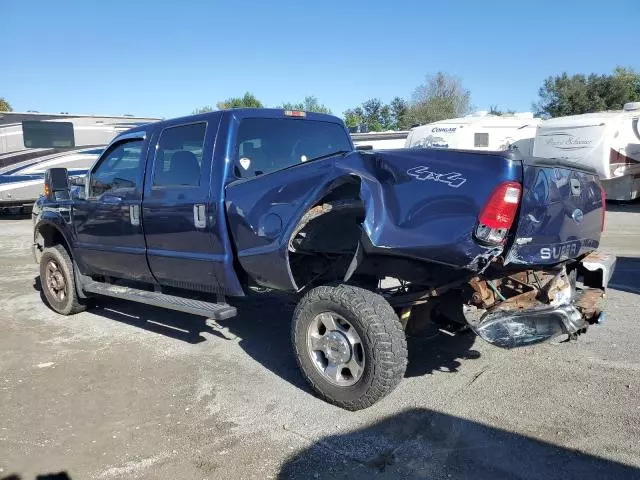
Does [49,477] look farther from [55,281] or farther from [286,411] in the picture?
[55,281]

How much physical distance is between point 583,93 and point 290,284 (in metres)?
39.5

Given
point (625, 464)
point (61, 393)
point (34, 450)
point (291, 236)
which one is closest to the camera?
point (625, 464)

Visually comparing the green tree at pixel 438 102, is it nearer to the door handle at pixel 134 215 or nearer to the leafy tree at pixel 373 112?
the leafy tree at pixel 373 112

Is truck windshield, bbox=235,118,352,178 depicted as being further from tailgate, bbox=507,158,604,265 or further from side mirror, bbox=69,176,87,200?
side mirror, bbox=69,176,87,200

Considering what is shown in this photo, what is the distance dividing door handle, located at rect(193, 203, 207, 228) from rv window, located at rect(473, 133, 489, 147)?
14.5 m

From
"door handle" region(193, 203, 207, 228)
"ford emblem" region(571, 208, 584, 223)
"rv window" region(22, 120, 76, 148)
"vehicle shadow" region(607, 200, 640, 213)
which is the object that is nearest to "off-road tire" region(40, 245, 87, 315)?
"door handle" region(193, 203, 207, 228)

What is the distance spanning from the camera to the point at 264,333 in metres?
5.55

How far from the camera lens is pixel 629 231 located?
11.4m

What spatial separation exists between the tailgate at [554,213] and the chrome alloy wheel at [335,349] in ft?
3.83

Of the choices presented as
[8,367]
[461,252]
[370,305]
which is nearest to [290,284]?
[370,305]

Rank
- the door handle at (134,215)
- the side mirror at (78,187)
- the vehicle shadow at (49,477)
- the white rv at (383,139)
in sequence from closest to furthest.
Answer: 1. the vehicle shadow at (49,477)
2. the door handle at (134,215)
3. the side mirror at (78,187)
4. the white rv at (383,139)

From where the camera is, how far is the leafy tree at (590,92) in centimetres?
3669

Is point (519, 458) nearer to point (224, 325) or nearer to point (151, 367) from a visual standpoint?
point (151, 367)

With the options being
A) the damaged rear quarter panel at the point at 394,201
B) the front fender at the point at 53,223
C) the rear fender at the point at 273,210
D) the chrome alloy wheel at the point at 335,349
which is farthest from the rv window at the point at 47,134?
the chrome alloy wheel at the point at 335,349
